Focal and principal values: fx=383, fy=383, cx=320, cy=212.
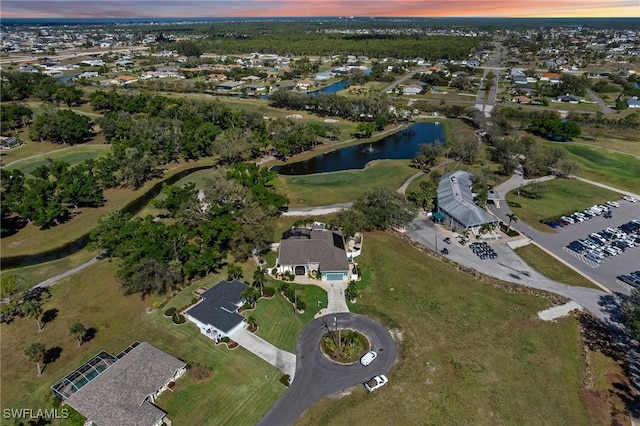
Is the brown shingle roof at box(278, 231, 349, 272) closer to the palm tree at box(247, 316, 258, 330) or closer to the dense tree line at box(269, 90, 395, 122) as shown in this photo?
the palm tree at box(247, 316, 258, 330)

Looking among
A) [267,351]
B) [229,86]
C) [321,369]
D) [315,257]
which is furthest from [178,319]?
[229,86]

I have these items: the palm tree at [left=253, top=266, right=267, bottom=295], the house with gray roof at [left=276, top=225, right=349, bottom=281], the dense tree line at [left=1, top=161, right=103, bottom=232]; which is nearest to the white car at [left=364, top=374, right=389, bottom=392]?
the house with gray roof at [left=276, top=225, right=349, bottom=281]

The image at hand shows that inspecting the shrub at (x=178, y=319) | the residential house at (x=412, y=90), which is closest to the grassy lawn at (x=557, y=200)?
the shrub at (x=178, y=319)

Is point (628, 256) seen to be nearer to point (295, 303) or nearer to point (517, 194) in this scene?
point (517, 194)

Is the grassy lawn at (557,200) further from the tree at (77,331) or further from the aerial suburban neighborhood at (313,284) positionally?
the tree at (77,331)

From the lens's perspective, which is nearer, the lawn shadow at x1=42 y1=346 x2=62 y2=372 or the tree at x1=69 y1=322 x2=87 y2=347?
the lawn shadow at x1=42 y1=346 x2=62 y2=372

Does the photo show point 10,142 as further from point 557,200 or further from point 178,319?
point 557,200
